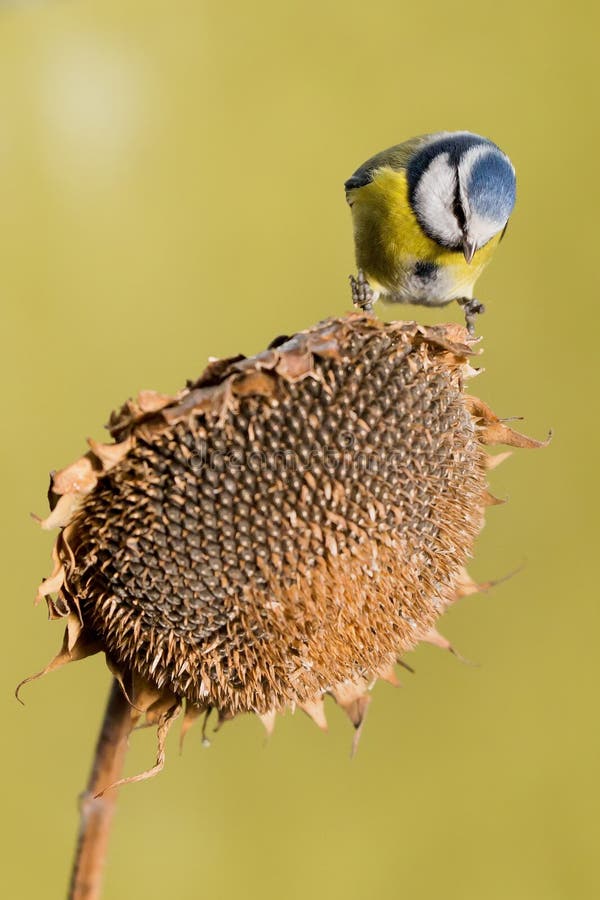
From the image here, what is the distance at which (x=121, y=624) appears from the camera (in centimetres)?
75

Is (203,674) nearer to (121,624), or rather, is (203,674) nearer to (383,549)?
(121,624)

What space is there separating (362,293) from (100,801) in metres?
0.78

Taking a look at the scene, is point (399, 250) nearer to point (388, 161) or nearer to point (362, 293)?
point (362, 293)

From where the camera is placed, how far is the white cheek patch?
4.18 feet

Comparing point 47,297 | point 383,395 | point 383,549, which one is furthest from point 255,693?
point 47,297

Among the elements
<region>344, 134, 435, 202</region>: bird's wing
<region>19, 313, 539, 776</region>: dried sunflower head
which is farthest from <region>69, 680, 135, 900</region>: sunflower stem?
<region>344, 134, 435, 202</region>: bird's wing

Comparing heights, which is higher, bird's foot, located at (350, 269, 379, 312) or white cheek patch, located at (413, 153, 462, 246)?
white cheek patch, located at (413, 153, 462, 246)

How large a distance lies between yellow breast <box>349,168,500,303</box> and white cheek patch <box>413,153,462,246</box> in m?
0.01

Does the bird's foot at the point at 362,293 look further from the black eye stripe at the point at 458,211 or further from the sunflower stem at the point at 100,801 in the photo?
the sunflower stem at the point at 100,801

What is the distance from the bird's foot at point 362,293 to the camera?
52.0 inches

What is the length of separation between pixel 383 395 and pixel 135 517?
22cm

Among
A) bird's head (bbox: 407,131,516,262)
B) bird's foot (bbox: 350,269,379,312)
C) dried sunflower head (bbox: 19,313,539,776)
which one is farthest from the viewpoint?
bird's foot (bbox: 350,269,379,312)

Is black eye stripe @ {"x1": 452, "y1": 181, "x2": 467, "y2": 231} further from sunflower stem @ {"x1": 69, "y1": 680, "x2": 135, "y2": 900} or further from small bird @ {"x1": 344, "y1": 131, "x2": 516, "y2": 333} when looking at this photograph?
sunflower stem @ {"x1": 69, "y1": 680, "x2": 135, "y2": 900}

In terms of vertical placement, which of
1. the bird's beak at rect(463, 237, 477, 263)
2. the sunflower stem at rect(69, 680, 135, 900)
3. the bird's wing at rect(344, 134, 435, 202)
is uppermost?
the bird's wing at rect(344, 134, 435, 202)
